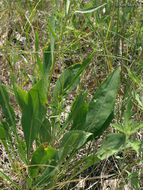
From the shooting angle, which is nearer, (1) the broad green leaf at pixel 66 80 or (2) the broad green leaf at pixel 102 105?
(2) the broad green leaf at pixel 102 105

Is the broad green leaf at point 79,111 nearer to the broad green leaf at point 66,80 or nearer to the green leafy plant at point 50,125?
the green leafy plant at point 50,125

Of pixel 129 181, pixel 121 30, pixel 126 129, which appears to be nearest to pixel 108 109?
pixel 126 129

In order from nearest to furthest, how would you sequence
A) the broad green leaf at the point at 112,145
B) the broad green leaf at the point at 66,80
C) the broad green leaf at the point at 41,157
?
the broad green leaf at the point at 41,157
the broad green leaf at the point at 112,145
the broad green leaf at the point at 66,80

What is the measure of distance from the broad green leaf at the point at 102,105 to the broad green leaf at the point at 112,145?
9cm

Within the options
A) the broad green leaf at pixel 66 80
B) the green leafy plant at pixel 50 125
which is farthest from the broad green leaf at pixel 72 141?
the broad green leaf at pixel 66 80

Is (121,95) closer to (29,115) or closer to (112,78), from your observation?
(112,78)

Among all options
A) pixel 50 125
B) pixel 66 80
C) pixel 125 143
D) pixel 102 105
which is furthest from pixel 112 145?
pixel 66 80

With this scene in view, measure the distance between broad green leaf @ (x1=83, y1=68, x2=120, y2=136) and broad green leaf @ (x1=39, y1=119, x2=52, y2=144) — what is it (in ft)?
0.56

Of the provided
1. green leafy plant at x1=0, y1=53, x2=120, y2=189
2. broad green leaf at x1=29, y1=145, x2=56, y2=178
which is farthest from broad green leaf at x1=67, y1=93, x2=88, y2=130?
broad green leaf at x1=29, y1=145, x2=56, y2=178

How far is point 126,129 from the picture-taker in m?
1.17

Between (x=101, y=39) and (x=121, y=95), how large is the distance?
0.42 metres

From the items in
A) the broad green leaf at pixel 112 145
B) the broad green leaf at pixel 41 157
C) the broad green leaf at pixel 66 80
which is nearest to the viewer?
the broad green leaf at pixel 41 157

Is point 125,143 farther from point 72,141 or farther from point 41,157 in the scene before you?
point 41,157

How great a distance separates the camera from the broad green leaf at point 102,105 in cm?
130
